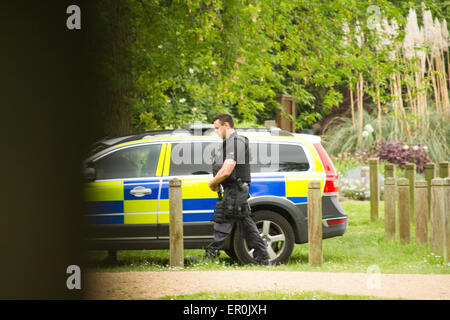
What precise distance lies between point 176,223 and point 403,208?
3735mm

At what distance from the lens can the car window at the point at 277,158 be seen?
797 centimetres

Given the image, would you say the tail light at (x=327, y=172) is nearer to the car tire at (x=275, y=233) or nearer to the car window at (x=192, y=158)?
the car tire at (x=275, y=233)

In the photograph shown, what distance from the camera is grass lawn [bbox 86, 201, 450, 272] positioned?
7355 mm

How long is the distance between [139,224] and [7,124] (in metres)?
5.97

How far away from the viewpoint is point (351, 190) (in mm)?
15703

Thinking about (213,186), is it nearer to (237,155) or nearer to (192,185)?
(237,155)

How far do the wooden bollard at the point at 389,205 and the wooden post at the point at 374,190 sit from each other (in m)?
2.52

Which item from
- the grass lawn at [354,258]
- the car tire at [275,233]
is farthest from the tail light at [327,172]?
the grass lawn at [354,258]

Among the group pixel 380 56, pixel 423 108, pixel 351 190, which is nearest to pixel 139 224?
pixel 380 56

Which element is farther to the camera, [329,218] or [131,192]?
[329,218]

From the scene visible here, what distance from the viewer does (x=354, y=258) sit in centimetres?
924

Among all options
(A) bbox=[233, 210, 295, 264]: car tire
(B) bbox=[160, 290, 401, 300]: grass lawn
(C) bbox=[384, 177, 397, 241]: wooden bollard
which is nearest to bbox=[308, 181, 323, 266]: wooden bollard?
(A) bbox=[233, 210, 295, 264]: car tire

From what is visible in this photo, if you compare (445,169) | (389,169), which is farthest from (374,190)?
(445,169)
